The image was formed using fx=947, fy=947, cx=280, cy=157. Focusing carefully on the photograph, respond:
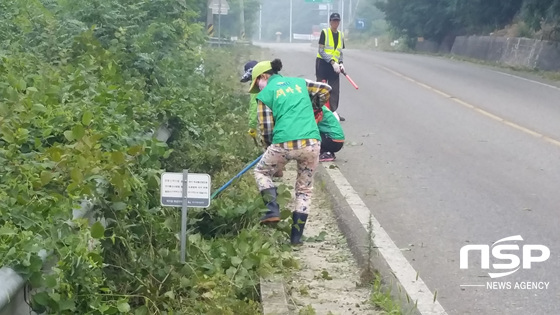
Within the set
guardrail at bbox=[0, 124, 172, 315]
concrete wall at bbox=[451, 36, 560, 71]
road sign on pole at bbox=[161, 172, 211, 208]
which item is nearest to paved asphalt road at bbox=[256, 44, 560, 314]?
road sign on pole at bbox=[161, 172, 211, 208]

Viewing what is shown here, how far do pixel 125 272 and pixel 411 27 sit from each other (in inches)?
2040

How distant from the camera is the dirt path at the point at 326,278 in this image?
19.9 ft

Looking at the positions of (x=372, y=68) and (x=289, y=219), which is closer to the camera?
(x=289, y=219)

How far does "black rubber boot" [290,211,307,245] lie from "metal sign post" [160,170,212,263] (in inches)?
58.2

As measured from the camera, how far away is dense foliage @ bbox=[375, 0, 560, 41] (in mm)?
32475

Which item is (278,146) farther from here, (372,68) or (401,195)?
(372,68)

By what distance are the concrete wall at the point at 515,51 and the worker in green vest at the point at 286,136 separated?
25.5m

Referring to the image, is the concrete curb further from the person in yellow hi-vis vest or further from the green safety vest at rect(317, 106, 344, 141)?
the person in yellow hi-vis vest

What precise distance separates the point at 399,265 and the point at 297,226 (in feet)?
3.13

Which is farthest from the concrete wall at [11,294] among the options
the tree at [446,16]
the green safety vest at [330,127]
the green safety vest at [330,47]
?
the tree at [446,16]

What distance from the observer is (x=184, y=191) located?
20.2 feet

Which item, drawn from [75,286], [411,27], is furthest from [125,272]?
[411,27]

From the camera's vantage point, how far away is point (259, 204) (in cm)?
761

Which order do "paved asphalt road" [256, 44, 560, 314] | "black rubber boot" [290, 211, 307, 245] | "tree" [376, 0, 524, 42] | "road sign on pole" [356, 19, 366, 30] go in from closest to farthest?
"paved asphalt road" [256, 44, 560, 314], "black rubber boot" [290, 211, 307, 245], "tree" [376, 0, 524, 42], "road sign on pole" [356, 19, 366, 30]
